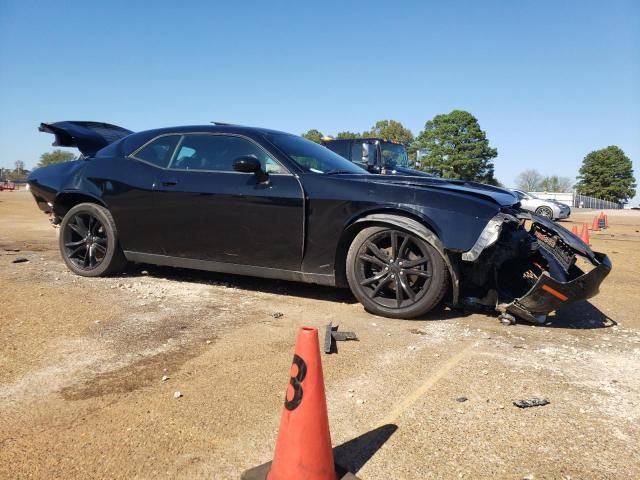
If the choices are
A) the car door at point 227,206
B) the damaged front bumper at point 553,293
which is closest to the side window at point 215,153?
the car door at point 227,206

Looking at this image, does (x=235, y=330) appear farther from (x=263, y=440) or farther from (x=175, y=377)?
(x=263, y=440)

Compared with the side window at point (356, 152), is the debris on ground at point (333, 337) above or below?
below

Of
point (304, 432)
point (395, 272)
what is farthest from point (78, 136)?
point (304, 432)

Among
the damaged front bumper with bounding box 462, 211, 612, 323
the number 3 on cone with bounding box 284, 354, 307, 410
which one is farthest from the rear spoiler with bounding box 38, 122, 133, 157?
the number 3 on cone with bounding box 284, 354, 307, 410

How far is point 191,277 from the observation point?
521cm

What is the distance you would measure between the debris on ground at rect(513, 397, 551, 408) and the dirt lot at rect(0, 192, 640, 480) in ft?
0.11

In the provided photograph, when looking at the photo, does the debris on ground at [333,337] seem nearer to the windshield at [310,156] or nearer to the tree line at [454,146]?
the windshield at [310,156]

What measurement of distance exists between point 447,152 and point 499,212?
64.6 meters

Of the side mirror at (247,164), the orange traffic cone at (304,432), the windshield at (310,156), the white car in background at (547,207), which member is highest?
the windshield at (310,156)

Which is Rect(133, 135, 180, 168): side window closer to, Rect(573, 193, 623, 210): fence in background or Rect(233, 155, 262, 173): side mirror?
Rect(233, 155, 262, 173): side mirror

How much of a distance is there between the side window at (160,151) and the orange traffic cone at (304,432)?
3.52 m

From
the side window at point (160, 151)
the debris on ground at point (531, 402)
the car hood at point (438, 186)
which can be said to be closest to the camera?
the debris on ground at point (531, 402)

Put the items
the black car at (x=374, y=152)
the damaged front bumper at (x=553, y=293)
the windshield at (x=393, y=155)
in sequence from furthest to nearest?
the windshield at (x=393, y=155), the black car at (x=374, y=152), the damaged front bumper at (x=553, y=293)

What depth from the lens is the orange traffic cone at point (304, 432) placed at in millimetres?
1672
